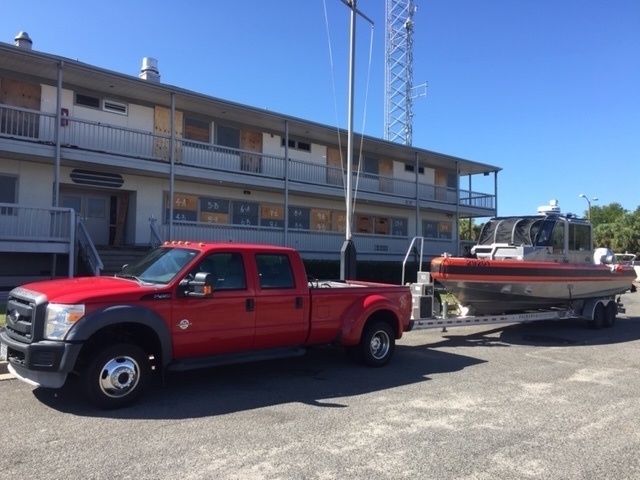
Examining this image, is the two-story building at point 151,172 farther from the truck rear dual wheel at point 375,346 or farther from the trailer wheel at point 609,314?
the truck rear dual wheel at point 375,346

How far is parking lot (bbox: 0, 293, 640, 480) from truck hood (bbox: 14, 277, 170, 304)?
116 cm

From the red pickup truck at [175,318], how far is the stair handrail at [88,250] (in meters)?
7.20

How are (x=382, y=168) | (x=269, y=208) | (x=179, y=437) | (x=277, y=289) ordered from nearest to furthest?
(x=179, y=437)
(x=277, y=289)
(x=269, y=208)
(x=382, y=168)

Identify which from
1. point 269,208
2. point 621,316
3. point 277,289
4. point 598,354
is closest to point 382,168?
point 269,208

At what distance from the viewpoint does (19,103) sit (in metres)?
15.6

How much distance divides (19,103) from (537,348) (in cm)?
1525

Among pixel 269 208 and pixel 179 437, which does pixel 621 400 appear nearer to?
pixel 179 437

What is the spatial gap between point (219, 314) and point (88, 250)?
9492 millimetres

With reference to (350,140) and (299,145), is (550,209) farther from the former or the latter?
(299,145)

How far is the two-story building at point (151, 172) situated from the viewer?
1452 cm

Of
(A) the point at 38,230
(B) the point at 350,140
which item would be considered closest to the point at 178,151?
(A) the point at 38,230

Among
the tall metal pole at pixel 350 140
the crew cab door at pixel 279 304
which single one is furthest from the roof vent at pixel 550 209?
the crew cab door at pixel 279 304

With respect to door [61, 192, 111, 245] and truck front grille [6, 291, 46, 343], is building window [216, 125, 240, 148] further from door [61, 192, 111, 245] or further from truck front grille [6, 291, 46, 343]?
truck front grille [6, 291, 46, 343]

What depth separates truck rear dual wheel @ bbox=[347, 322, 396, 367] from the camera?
7832mm
